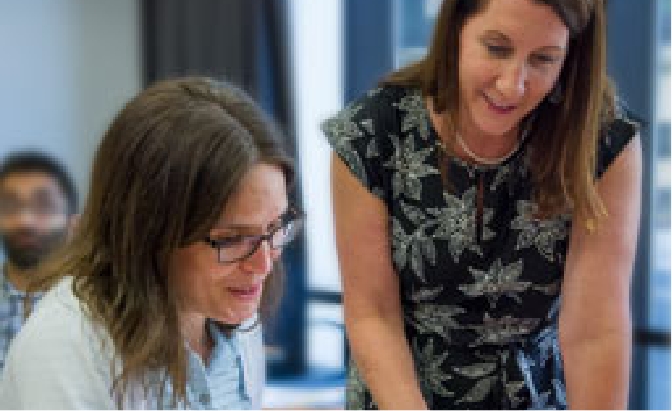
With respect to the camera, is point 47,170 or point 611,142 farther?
point 47,170

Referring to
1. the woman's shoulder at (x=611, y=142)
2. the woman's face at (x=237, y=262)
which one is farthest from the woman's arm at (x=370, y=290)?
the woman's shoulder at (x=611, y=142)

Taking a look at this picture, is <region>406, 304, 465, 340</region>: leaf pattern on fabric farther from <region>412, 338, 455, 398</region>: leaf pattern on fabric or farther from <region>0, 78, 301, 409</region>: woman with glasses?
<region>0, 78, 301, 409</region>: woman with glasses

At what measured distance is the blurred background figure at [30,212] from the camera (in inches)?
104

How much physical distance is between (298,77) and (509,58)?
7.37 ft

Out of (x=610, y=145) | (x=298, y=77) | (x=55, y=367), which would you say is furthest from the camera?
(x=298, y=77)

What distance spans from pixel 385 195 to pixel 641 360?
1.69m

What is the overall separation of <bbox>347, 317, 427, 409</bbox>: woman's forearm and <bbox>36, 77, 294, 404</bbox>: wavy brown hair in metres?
0.34

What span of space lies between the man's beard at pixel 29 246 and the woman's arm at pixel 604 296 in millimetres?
1623

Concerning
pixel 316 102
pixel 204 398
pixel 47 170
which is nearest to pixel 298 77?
pixel 316 102

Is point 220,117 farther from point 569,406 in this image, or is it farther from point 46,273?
point 569,406

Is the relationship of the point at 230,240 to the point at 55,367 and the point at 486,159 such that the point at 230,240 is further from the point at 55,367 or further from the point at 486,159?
the point at 486,159

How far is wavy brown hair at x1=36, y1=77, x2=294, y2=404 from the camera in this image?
1116 mm

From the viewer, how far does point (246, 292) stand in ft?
3.97

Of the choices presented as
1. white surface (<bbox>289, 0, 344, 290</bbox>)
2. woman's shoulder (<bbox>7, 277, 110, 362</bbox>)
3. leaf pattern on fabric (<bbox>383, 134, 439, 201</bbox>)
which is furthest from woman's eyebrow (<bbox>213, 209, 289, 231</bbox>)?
white surface (<bbox>289, 0, 344, 290</bbox>)
